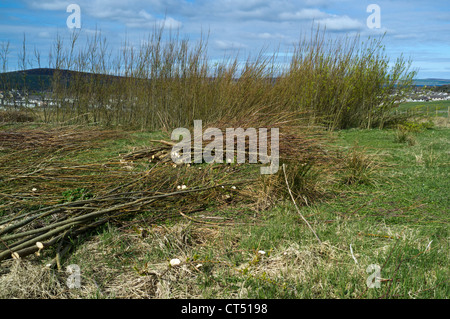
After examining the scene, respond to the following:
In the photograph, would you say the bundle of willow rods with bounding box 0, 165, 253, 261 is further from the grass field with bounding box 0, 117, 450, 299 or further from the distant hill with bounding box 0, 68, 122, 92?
the distant hill with bounding box 0, 68, 122, 92

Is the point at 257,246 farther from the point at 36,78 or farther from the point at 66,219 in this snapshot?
the point at 36,78

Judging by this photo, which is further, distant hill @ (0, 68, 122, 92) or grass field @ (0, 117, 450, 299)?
distant hill @ (0, 68, 122, 92)

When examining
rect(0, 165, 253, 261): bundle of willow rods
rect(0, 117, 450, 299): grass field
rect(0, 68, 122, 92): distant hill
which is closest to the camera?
rect(0, 117, 450, 299): grass field

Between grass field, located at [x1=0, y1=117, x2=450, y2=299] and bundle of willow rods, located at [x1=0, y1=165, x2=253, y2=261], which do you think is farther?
bundle of willow rods, located at [x1=0, y1=165, x2=253, y2=261]

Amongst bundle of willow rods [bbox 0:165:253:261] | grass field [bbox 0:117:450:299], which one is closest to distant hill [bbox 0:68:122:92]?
grass field [bbox 0:117:450:299]

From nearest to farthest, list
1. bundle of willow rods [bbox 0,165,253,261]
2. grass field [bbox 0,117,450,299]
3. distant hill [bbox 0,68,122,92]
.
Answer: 1. grass field [bbox 0,117,450,299]
2. bundle of willow rods [bbox 0,165,253,261]
3. distant hill [bbox 0,68,122,92]

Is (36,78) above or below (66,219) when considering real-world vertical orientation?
above

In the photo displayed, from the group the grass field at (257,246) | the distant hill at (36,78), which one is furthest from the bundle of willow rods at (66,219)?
the distant hill at (36,78)

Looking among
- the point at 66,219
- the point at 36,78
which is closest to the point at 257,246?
the point at 66,219

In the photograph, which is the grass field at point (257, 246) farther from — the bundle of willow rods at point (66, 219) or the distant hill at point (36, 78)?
the distant hill at point (36, 78)

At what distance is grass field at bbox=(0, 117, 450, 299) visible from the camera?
182 cm

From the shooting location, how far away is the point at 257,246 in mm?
2211

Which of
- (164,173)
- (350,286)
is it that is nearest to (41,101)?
(164,173)

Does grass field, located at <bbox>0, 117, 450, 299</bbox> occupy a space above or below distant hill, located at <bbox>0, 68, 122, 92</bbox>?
below
